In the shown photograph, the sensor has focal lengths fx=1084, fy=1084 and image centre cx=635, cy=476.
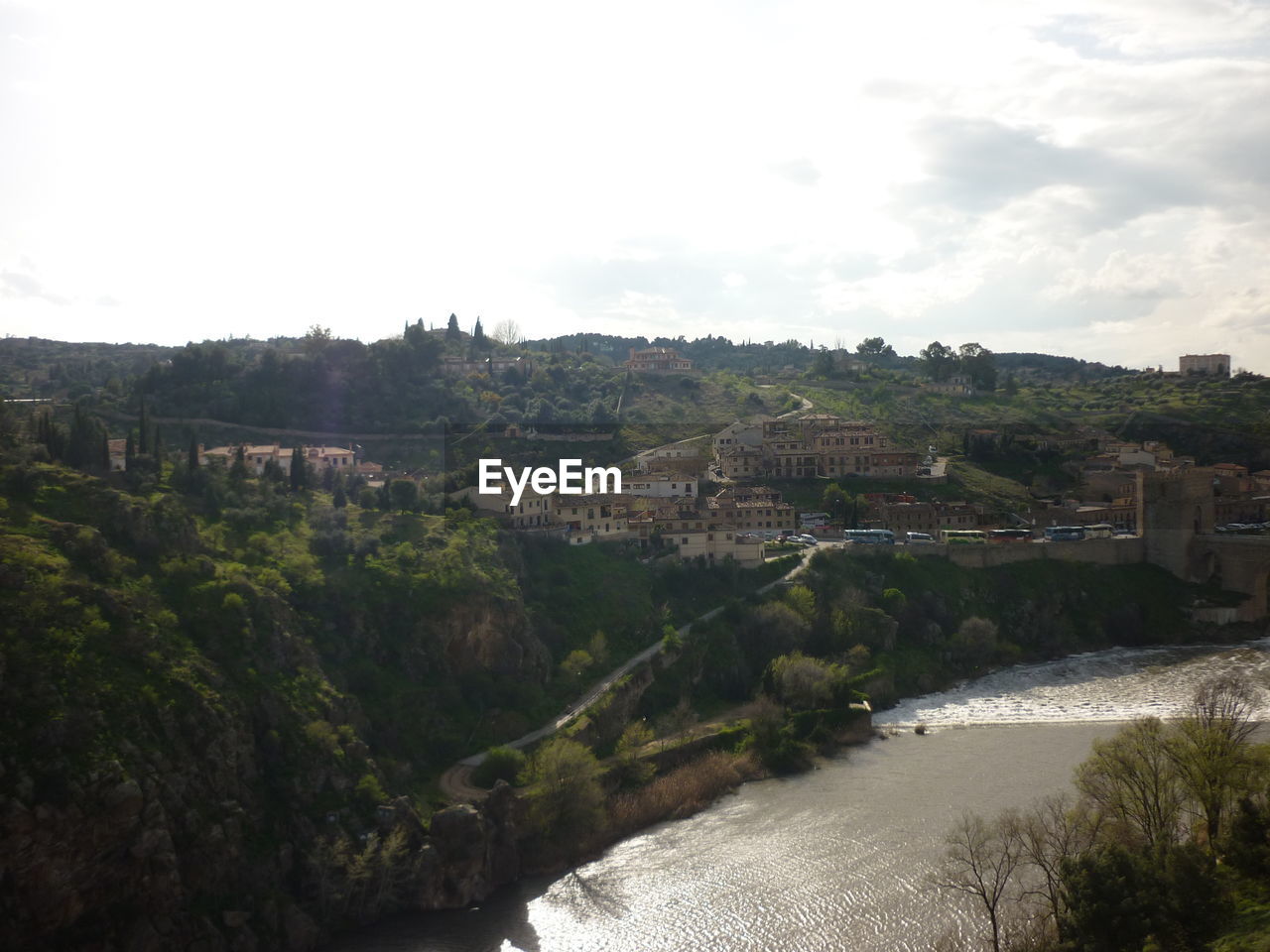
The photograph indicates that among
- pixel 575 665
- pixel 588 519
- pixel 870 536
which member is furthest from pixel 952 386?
pixel 575 665

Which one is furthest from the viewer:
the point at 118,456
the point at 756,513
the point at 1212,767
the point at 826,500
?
the point at 826,500

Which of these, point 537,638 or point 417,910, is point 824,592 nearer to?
point 537,638

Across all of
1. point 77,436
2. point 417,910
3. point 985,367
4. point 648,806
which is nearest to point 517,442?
point 77,436

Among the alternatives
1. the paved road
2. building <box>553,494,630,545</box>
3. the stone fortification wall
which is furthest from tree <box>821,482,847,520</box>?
building <box>553,494,630,545</box>

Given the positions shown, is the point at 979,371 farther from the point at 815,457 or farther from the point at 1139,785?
the point at 1139,785

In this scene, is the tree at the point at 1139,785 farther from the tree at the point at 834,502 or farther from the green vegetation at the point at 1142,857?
the tree at the point at 834,502

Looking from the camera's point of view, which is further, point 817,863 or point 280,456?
point 280,456

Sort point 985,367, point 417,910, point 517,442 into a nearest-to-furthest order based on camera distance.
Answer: point 417,910
point 517,442
point 985,367
